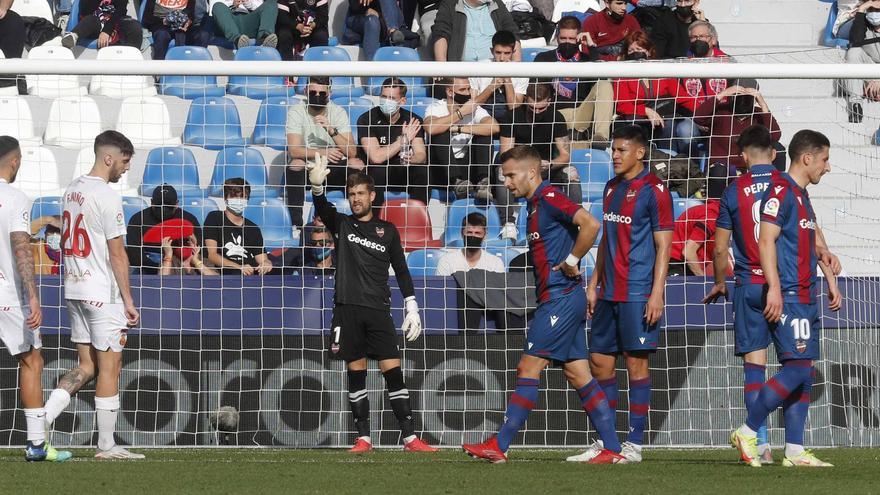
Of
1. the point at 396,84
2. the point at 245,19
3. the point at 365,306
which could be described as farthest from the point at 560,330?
the point at 245,19

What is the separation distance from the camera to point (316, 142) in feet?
37.3

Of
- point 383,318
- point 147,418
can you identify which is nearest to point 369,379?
point 383,318

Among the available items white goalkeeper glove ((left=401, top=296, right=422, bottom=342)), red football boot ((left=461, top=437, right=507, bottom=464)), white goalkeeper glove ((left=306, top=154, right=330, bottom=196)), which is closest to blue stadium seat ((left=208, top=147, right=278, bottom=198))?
white goalkeeper glove ((left=306, top=154, right=330, bottom=196))

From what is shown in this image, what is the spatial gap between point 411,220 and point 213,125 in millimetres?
2222

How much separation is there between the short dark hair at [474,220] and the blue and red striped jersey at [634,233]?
2.91 metres

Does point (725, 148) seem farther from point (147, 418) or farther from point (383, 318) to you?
point (147, 418)

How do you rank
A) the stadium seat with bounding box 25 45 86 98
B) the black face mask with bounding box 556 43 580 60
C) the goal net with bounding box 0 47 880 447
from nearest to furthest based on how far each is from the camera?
the goal net with bounding box 0 47 880 447 < the stadium seat with bounding box 25 45 86 98 < the black face mask with bounding box 556 43 580 60

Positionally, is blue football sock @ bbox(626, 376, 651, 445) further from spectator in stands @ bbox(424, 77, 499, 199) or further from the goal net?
spectator in stands @ bbox(424, 77, 499, 199)

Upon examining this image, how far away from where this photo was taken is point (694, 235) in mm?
10914

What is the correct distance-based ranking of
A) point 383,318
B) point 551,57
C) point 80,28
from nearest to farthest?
point 383,318 → point 551,57 → point 80,28

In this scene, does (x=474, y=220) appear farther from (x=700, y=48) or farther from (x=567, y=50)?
→ (x=700, y=48)

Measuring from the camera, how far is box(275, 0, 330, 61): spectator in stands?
15266 mm

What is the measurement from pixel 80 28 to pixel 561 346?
32.1ft

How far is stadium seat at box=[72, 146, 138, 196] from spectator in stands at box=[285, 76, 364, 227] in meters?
1.57
